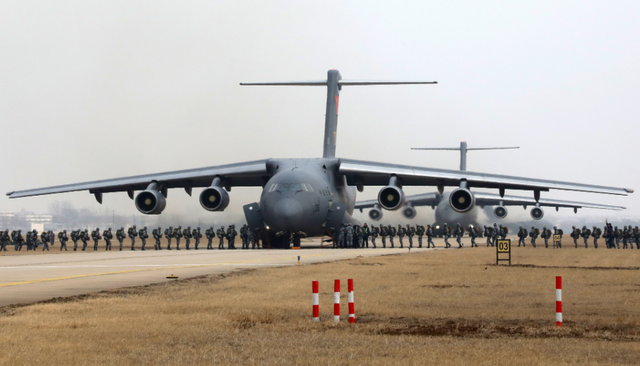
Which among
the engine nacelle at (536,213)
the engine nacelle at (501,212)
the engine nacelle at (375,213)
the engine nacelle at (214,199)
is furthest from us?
the engine nacelle at (536,213)

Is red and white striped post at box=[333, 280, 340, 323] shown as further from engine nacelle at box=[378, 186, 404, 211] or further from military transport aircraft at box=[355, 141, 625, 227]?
military transport aircraft at box=[355, 141, 625, 227]

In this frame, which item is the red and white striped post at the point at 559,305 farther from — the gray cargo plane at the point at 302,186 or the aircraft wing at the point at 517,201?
the aircraft wing at the point at 517,201

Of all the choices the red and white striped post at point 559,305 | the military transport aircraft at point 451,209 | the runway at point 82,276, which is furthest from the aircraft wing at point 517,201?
the red and white striped post at point 559,305

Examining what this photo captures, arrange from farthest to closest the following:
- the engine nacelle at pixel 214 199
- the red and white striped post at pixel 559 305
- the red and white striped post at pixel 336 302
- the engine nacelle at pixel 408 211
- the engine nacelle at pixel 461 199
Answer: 1. the engine nacelle at pixel 408 211
2. the engine nacelle at pixel 214 199
3. the engine nacelle at pixel 461 199
4. the red and white striped post at pixel 336 302
5. the red and white striped post at pixel 559 305

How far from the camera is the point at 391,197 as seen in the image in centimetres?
3506

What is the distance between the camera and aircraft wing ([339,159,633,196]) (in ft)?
113

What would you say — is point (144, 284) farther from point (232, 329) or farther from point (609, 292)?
point (609, 292)

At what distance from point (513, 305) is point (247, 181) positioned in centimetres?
3048

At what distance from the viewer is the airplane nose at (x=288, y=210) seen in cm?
3428

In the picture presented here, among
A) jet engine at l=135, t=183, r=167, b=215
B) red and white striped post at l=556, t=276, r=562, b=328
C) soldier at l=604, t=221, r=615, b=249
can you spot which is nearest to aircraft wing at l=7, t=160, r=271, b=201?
jet engine at l=135, t=183, r=167, b=215

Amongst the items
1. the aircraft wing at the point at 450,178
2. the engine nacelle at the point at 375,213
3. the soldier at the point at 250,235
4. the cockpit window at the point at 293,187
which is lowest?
the soldier at the point at 250,235

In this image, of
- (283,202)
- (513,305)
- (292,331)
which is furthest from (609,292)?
(283,202)

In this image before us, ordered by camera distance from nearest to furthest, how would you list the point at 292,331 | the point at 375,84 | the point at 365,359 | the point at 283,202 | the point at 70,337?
1. the point at 365,359
2. the point at 70,337
3. the point at 292,331
4. the point at 283,202
5. the point at 375,84

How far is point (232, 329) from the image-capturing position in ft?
32.3
